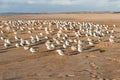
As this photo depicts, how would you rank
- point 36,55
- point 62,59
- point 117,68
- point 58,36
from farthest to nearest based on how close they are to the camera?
point 58,36
point 36,55
point 62,59
point 117,68

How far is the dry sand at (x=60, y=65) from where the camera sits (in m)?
14.4

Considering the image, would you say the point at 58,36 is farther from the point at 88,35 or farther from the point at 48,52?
the point at 48,52

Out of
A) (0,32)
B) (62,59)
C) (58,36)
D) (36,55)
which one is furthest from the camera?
(0,32)

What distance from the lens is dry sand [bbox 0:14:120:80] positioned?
14446 mm

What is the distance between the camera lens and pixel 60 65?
16.7 m

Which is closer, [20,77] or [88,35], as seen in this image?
[20,77]

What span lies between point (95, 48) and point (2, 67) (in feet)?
23.2

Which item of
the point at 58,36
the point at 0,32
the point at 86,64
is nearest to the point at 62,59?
the point at 86,64

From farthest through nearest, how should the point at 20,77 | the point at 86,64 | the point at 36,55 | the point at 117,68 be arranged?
the point at 36,55 < the point at 86,64 < the point at 117,68 < the point at 20,77

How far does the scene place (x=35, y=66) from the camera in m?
16.5

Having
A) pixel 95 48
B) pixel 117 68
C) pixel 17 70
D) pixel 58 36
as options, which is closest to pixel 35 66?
pixel 17 70

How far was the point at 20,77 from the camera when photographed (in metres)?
14.3

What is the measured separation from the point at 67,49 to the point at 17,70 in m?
5.88

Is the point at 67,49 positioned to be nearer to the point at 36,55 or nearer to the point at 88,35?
the point at 36,55
